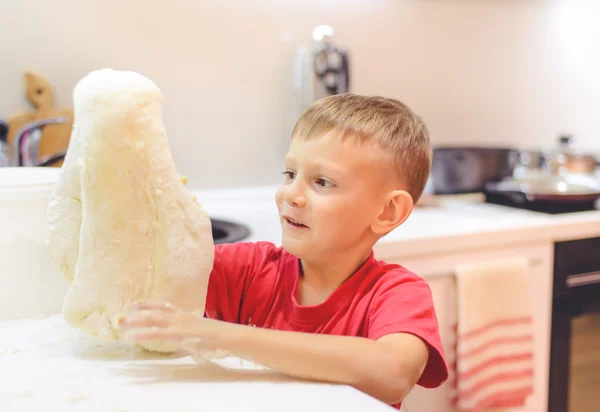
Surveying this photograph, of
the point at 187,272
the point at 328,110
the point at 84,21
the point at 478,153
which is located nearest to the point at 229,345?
the point at 187,272

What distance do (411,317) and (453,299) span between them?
723mm

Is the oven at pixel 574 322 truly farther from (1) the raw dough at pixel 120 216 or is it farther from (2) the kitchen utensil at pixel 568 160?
(1) the raw dough at pixel 120 216

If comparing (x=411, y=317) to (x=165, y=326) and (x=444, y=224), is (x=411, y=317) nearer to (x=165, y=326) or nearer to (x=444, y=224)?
(x=165, y=326)

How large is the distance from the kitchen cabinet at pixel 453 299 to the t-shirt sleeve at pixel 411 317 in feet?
1.58

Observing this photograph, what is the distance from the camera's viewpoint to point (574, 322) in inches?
58.7

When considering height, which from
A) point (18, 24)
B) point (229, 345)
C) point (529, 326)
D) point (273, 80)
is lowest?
point (529, 326)

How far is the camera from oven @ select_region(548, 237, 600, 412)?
1459 millimetres

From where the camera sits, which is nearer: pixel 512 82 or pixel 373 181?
pixel 373 181

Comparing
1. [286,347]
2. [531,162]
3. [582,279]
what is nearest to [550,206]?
[582,279]

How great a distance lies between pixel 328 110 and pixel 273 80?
980mm

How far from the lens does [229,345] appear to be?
55cm

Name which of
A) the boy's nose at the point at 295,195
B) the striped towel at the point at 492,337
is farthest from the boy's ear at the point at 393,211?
the striped towel at the point at 492,337

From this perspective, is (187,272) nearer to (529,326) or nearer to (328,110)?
(328,110)

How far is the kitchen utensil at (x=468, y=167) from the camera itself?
1.85 meters
